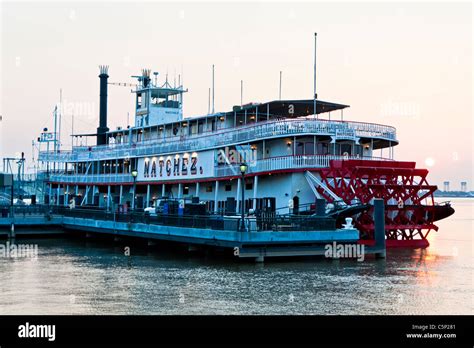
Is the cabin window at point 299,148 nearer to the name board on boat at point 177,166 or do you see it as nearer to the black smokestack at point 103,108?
the name board on boat at point 177,166

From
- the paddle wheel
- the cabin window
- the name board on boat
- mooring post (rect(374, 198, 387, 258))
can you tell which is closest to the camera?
mooring post (rect(374, 198, 387, 258))

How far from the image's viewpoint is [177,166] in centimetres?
4541

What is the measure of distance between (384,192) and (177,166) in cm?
1578

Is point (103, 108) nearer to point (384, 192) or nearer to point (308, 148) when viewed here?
point (308, 148)

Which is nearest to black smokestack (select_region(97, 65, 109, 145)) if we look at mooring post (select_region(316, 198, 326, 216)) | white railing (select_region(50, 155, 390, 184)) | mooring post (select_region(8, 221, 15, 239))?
mooring post (select_region(8, 221, 15, 239))

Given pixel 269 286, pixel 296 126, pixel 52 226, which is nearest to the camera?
pixel 269 286

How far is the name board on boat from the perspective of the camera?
138 feet

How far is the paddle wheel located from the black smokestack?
3172 centimetres

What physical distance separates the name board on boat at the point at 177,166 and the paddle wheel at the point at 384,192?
9.49 m

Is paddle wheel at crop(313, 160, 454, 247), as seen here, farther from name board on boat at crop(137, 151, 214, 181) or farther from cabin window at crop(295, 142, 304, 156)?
name board on boat at crop(137, 151, 214, 181)

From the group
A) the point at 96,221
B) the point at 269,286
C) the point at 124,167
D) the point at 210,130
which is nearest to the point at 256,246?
the point at 269,286
